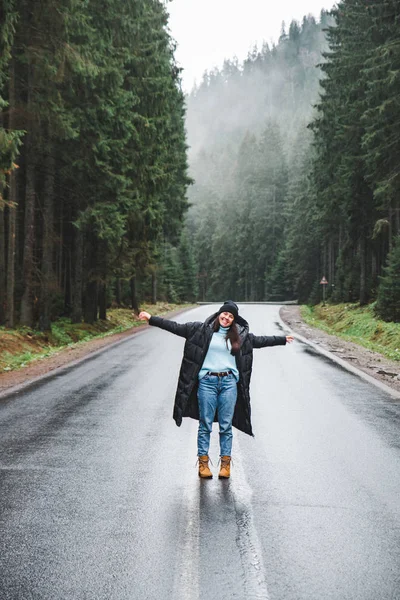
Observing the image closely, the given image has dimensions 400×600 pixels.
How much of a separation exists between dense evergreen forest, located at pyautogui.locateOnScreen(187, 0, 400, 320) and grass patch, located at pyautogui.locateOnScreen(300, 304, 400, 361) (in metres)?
0.96

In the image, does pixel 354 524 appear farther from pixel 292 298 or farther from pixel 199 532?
pixel 292 298

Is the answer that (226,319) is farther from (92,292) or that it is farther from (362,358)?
(92,292)

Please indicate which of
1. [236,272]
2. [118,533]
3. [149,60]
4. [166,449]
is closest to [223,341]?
[166,449]

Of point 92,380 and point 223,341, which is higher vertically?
point 223,341

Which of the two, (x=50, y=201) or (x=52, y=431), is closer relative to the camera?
(x=52, y=431)

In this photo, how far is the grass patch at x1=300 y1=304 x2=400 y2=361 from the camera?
1954 cm

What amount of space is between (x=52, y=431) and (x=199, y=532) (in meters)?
3.82

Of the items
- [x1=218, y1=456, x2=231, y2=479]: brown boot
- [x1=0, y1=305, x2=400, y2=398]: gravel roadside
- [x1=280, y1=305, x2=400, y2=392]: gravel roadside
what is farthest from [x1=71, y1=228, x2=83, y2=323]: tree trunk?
[x1=218, y1=456, x2=231, y2=479]: brown boot

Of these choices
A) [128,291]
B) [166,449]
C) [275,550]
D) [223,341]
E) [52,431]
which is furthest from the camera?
[128,291]

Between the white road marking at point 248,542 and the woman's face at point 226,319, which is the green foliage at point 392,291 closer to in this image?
the woman's face at point 226,319

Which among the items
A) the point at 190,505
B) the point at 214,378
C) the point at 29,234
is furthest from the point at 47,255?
the point at 190,505

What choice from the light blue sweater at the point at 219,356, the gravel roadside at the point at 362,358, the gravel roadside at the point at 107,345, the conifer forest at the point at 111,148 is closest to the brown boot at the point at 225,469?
the light blue sweater at the point at 219,356

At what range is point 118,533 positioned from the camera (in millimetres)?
4566

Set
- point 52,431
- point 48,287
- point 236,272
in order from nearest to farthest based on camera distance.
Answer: point 52,431, point 48,287, point 236,272
